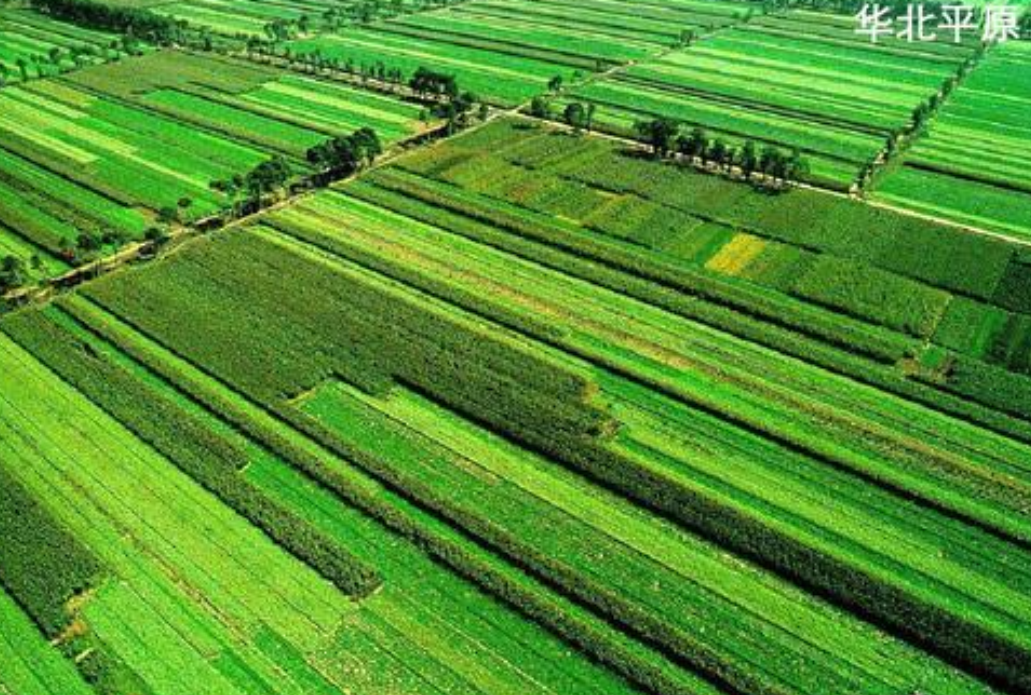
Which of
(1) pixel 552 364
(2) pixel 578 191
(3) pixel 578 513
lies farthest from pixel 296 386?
(2) pixel 578 191

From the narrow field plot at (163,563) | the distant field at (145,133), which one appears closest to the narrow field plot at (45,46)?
the distant field at (145,133)

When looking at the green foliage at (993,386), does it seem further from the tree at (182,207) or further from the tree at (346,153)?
the tree at (182,207)

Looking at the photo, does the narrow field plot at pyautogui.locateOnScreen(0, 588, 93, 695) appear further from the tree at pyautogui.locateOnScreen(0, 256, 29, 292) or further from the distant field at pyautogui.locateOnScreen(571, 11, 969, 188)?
the distant field at pyautogui.locateOnScreen(571, 11, 969, 188)

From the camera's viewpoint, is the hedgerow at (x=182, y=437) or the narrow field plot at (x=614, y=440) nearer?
the narrow field plot at (x=614, y=440)

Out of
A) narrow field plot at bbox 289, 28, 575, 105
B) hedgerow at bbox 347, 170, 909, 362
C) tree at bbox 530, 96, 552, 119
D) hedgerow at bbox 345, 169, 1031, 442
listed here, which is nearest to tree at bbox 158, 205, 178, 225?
hedgerow at bbox 347, 170, 909, 362

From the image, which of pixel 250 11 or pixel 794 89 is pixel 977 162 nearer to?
pixel 794 89

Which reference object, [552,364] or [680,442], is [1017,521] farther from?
[552,364]
